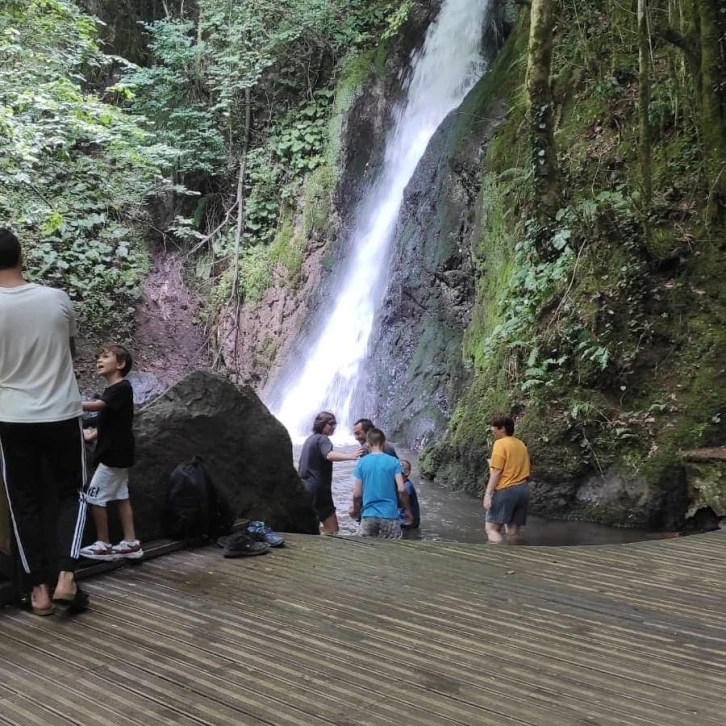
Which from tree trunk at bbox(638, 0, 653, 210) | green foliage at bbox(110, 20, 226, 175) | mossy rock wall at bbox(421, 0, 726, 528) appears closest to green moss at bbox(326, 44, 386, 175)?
green foliage at bbox(110, 20, 226, 175)

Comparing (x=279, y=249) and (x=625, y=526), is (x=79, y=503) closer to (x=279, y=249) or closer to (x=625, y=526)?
(x=625, y=526)

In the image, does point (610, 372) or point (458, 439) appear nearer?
point (610, 372)

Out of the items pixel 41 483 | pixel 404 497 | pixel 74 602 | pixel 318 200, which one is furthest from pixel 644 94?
pixel 318 200

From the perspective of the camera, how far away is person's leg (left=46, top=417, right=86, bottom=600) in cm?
341

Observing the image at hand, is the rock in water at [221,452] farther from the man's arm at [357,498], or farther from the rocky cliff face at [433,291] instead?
the rocky cliff face at [433,291]

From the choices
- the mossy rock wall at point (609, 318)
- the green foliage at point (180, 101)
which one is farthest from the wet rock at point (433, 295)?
the green foliage at point (180, 101)

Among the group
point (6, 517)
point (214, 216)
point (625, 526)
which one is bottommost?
point (625, 526)

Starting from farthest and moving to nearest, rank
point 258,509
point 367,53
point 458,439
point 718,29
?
1. point 367,53
2. point 458,439
3. point 718,29
4. point 258,509


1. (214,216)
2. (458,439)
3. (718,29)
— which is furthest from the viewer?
(214,216)

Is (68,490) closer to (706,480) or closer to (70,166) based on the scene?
(706,480)

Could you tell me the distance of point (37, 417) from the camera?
10.9 ft

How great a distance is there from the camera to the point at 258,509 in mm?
5742

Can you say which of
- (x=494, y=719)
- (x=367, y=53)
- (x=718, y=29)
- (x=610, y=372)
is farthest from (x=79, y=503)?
(x=367, y=53)

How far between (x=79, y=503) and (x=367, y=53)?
17.7 metres
